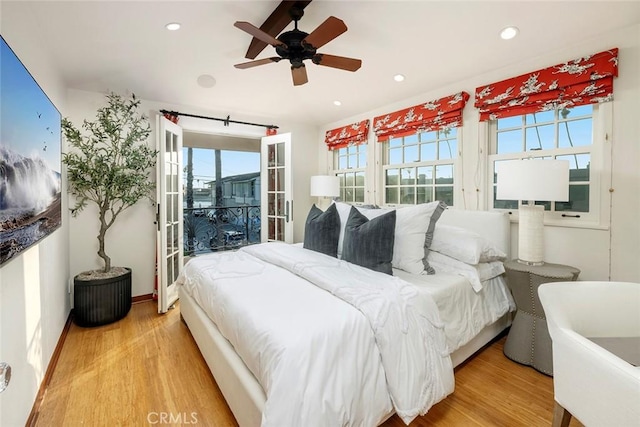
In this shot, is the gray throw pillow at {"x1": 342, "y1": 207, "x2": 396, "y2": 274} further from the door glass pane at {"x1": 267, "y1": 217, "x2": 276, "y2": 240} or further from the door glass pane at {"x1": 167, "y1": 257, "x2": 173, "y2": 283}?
the door glass pane at {"x1": 267, "y1": 217, "x2": 276, "y2": 240}

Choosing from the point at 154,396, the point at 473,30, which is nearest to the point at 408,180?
the point at 473,30

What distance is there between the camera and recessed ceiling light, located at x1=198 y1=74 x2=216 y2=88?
324 cm

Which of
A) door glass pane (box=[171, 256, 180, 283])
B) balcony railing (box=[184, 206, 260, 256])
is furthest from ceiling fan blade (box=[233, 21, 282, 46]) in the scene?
balcony railing (box=[184, 206, 260, 256])

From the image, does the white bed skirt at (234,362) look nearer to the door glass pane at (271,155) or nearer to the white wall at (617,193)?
the white wall at (617,193)

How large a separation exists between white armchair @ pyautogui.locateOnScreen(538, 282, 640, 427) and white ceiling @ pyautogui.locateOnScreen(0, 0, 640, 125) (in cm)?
190

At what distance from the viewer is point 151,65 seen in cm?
293

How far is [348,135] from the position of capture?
4.34 meters

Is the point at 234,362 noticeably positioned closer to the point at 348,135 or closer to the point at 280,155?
the point at 280,155

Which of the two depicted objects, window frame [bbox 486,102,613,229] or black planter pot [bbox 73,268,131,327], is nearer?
window frame [bbox 486,102,613,229]

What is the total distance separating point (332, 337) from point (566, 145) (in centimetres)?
257

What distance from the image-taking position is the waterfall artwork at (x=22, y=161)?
116cm

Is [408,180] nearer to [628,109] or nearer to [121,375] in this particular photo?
[628,109]

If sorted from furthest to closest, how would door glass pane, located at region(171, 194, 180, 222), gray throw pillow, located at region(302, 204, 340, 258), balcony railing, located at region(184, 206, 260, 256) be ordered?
balcony railing, located at region(184, 206, 260, 256), door glass pane, located at region(171, 194, 180, 222), gray throw pillow, located at region(302, 204, 340, 258)

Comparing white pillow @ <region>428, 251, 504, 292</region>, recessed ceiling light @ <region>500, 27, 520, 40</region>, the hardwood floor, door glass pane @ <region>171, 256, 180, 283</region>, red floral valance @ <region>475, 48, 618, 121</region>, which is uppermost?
recessed ceiling light @ <region>500, 27, 520, 40</region>
